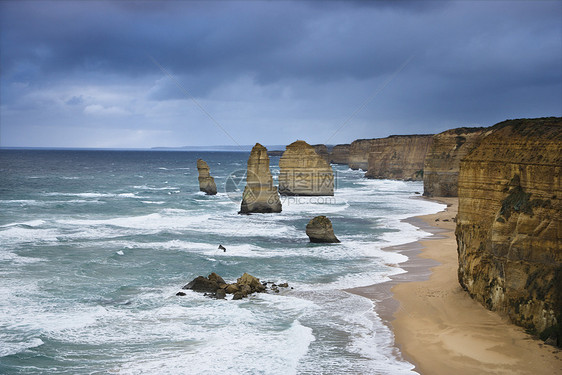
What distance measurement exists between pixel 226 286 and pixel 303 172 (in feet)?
125

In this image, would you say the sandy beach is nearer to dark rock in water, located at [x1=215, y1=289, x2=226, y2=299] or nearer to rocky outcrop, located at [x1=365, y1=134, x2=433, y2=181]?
dark rock in water, located at [x1=215, y1=289, x2=226, y2=299]

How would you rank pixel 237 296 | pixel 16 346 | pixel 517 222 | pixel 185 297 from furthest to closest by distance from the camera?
1. pixel 185 297
2. pixel 237 296
3. pixel 517 222
4. pixel 16 346

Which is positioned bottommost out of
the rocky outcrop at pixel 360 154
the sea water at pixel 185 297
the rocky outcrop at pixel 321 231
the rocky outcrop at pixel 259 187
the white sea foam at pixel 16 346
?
the white sea foam at pixel 16 346

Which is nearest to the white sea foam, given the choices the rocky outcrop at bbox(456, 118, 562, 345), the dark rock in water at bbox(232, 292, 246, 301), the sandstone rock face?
the dark rock in water at bbox(232, 292, 246, 301)

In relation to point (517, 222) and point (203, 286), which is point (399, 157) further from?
point (517, 222)

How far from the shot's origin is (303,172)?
192ft

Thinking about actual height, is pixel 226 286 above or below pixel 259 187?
below

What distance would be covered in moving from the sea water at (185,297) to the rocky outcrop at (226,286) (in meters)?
0.54

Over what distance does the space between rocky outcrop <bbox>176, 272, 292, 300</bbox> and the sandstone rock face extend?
132ft

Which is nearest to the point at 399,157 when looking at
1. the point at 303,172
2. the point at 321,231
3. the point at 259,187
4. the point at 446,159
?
the point at 446,159

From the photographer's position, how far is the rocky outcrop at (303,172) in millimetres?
58156

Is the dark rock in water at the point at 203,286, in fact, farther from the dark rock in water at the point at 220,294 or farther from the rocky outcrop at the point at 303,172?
the rocky outcrop at the point at 303,172

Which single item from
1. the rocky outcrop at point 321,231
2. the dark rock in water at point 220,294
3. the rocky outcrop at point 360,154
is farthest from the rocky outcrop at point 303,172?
the rocky outcrop at point 360,154

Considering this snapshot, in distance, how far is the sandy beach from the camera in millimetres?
13438
